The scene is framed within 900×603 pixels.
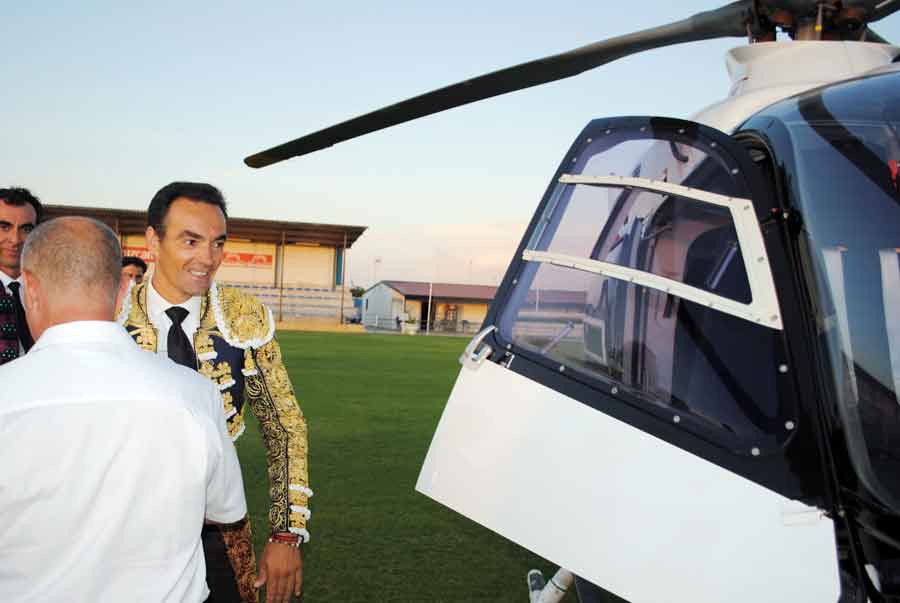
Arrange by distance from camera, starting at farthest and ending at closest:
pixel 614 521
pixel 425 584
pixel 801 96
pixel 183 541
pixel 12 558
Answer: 1. pixel 425 584
2. pixel 801 96
3. pixel 614 521
4. pixel 183 541
5. pixel 12 558

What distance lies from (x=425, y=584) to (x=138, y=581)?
129 inches

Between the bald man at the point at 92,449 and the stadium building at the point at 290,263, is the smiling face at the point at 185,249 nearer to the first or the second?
the bald man at the point at 92,449

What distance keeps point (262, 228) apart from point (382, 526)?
1718 inches

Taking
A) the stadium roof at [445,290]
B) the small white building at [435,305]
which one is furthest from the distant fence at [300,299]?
the stadium roof at [445,290]

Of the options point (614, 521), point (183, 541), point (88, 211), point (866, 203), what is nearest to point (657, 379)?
point (614, 521)

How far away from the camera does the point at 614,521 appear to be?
225 cm

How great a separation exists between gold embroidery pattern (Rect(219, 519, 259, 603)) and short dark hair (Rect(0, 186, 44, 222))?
2447mm

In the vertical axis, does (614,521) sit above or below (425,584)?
above

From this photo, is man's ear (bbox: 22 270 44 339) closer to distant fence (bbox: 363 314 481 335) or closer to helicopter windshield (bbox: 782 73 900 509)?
helicopter windshield (bbox: 782 73 900 509)

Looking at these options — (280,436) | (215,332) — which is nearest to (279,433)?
(280,436)

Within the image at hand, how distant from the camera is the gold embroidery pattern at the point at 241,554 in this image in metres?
2.55

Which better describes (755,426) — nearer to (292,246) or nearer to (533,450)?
(533,450)

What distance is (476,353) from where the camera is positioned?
271cm

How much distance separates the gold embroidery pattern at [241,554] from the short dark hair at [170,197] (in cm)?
107
